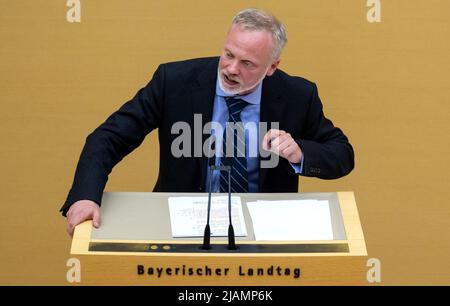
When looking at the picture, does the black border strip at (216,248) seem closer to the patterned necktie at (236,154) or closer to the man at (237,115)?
the man at (237,115)

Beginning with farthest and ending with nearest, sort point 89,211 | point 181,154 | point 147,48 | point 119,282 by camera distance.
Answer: point 147,48 → point 181,154 → point 89,211 → point 119,282

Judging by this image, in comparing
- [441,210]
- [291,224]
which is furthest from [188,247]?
[441,210]

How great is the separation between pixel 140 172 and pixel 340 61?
0.95m

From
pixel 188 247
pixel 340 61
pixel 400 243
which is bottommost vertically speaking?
pixel 400 243

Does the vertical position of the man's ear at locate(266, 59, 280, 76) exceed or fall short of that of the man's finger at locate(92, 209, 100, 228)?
it exceeds it

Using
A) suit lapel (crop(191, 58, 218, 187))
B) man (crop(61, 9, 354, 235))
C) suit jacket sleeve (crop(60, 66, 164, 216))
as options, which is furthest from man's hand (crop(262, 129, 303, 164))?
suit jacket sleeve (crop(60, 66, 164, 216))

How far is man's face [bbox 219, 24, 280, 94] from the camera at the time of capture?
3.38 meters

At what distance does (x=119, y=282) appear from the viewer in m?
2.79

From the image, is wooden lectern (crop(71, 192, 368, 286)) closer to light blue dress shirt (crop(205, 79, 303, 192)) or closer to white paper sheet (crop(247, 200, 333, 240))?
white paper sheet (crop(247, 200, 333, 240))

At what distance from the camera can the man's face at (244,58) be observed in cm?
338

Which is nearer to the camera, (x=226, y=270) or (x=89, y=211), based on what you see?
(x=226, y=270)

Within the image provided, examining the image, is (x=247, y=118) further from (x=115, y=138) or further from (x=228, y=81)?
(x=115, y=138)

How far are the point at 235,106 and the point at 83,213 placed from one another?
0.73 m

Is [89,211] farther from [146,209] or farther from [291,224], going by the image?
[291,224]
